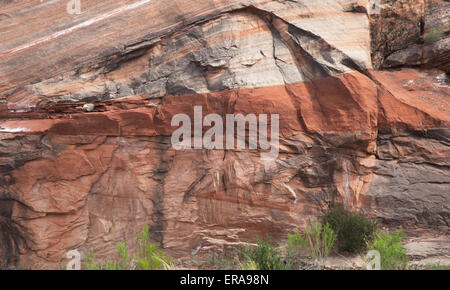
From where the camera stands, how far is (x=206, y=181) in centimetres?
653

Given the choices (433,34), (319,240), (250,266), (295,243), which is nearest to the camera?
(250,266)

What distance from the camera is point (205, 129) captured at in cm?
654

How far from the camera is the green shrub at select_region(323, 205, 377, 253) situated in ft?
19.2

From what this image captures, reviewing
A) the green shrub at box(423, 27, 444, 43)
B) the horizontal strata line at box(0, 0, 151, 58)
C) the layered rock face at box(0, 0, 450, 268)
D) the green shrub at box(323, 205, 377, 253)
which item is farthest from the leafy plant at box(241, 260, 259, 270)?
the green shrub at box(423, 27, 444, 43)

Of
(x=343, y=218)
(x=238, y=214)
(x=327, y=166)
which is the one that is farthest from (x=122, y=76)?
(x=343, y=218)

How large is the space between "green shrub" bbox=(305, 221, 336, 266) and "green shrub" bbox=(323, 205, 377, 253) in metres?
0.12

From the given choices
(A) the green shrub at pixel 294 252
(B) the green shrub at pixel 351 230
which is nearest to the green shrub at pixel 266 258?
(A) the green shrub at pixel 294 252

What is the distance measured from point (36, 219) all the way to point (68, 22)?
3.27 meters

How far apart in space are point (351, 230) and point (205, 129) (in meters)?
2.68

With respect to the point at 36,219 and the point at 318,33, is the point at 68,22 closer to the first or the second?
the point at 36,219

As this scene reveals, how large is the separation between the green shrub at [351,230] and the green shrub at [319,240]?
0.41 feet

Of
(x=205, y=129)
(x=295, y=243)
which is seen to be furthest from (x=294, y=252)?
(x=205, y=129)

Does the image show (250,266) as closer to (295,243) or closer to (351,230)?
(295,243)

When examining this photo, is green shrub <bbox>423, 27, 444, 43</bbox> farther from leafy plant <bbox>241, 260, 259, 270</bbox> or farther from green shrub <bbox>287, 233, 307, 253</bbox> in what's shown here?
leafy plant <bbox>241, 260, 259, 270</bbox>
